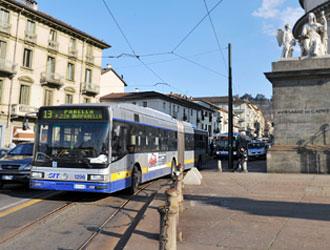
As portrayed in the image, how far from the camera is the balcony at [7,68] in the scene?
110 ft

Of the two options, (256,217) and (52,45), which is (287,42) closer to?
(256,217)

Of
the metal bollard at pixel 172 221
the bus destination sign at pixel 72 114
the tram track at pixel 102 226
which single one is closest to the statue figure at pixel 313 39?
the tram track at pixel 102 226

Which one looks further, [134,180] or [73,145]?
[134,180]

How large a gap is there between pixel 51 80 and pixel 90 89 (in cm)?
656

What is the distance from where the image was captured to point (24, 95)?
36906mm

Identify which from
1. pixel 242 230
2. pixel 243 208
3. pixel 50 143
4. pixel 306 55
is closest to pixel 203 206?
pixel 243 208

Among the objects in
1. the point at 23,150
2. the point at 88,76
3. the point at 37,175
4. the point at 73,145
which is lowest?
the point at 37,175

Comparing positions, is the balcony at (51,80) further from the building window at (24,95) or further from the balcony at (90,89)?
the balcony at (90,89)

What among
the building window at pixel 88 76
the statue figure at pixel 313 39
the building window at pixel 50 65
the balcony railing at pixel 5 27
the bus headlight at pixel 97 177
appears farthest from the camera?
the building window at pixel 88 76

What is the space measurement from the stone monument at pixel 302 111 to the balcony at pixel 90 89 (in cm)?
2939

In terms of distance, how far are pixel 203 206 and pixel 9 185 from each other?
8.53 m

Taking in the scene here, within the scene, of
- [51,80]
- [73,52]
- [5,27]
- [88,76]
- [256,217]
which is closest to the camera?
[256,217]

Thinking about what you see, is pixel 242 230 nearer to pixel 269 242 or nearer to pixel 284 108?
pixel 269 242

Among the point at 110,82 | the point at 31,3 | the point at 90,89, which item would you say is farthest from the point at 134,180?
the point at 110,82
